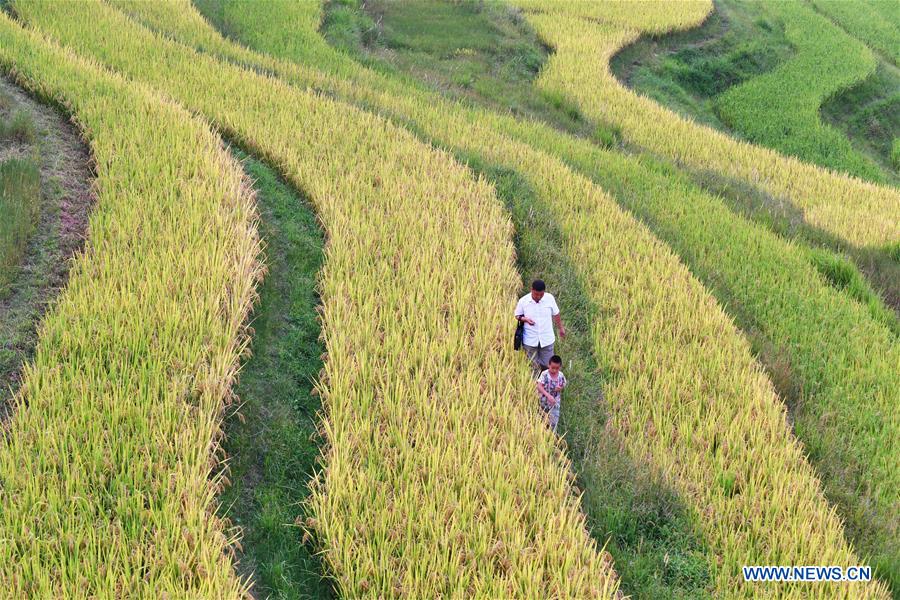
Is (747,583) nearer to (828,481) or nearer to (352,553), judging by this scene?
(828,481)

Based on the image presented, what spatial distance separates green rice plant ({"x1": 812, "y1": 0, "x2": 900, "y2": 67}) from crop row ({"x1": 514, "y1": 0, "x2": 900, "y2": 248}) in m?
9.85

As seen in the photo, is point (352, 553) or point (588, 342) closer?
point (352, 553)

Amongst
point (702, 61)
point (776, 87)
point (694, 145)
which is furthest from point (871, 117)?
point (694, 145)

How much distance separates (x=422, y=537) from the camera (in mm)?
4074

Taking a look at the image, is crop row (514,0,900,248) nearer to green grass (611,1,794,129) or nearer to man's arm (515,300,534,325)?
green grass (611,1,794,129)

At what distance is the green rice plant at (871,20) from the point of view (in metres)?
25.2

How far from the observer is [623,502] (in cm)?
489

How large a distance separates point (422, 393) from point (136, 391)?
1.93m

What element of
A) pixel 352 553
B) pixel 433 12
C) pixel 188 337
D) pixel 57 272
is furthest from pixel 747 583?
pixel 433 12

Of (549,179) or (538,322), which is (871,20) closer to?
(549,179)

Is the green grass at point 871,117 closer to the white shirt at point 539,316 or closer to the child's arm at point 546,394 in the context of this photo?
the white shirt at point 539,316

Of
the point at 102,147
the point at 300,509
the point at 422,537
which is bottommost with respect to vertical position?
the point at 300,509

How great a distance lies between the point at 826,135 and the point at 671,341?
13.6m

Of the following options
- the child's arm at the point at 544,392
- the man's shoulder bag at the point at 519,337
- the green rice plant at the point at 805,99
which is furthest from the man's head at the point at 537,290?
the green rice plant at the point at 805,99
